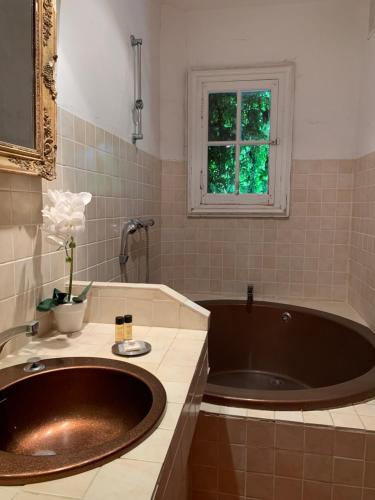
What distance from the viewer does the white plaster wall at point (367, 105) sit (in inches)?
83.1

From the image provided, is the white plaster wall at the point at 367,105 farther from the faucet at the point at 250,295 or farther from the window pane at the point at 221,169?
the faucet at the point at 250,295

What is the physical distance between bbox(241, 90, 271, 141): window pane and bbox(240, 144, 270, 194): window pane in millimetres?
81

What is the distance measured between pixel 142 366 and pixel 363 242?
1784 mm

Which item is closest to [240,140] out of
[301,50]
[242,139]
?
[242,139]


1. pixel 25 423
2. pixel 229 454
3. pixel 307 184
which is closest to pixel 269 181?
pixel 307 184

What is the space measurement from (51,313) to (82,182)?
1.65 ft

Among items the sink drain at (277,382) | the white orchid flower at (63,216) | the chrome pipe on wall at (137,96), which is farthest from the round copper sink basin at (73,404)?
the sink drain at (277,382)

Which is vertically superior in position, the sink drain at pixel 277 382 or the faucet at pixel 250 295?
the faucet at pixel 250 295

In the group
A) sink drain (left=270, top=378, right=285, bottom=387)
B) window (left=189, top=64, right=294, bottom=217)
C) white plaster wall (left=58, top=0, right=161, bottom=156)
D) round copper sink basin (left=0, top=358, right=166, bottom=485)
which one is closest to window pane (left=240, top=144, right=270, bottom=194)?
window (left=189, top=64, right=294, bottom=217)

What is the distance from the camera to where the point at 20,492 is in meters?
0.49

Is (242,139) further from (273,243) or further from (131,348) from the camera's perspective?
(131,348)

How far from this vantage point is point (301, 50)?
240 centimetres

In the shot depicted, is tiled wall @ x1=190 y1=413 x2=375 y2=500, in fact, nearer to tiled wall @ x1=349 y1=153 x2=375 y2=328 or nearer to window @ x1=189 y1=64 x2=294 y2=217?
tiled wall @ x1=349 y1=153 x2=375 y2=328

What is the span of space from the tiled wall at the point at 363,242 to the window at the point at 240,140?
45 cm
